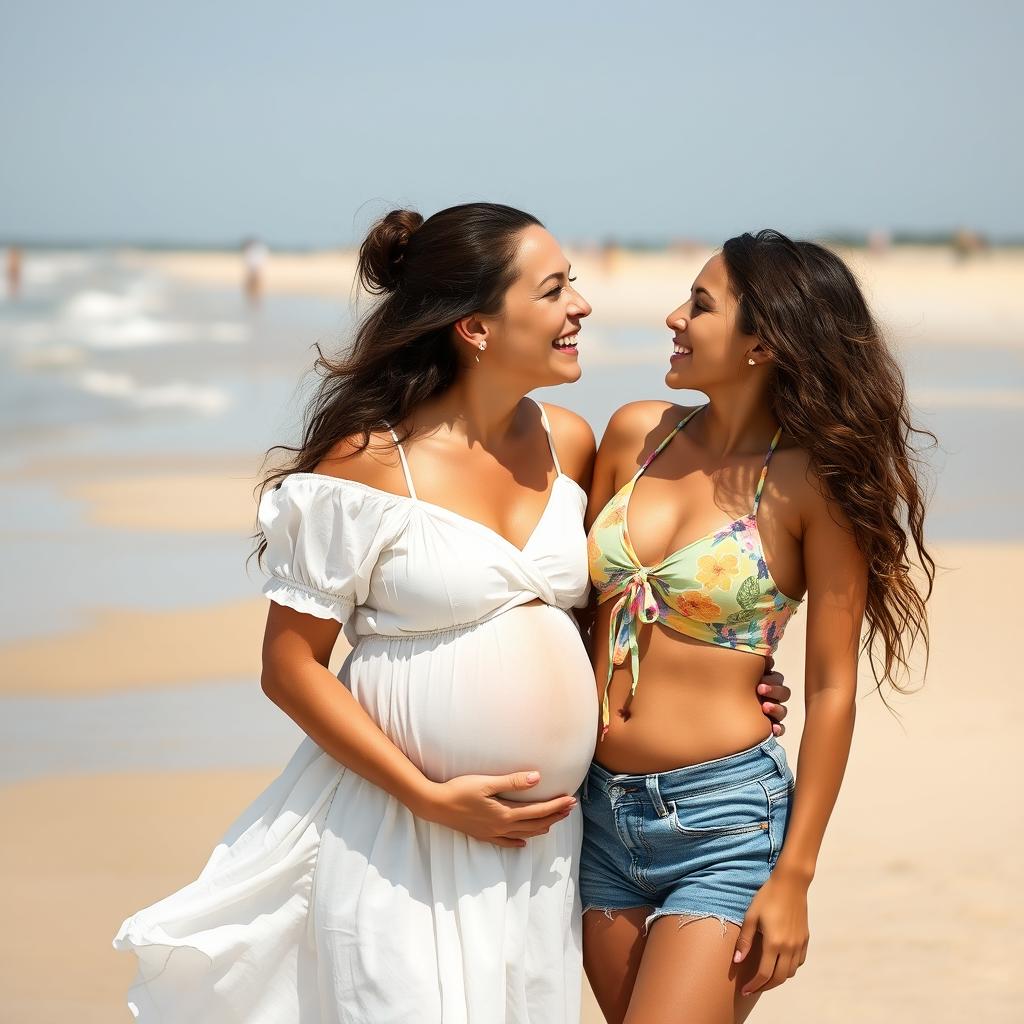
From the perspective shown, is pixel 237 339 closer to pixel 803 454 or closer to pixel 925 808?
pixel 925 808

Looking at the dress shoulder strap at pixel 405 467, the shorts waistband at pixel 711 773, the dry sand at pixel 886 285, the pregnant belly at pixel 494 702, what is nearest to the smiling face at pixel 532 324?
the dress shoulder strap at pixel 405 467

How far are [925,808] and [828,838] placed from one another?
585 millimetres

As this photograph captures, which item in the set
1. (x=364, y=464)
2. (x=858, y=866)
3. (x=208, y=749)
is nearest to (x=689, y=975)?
(x=364, y=464)

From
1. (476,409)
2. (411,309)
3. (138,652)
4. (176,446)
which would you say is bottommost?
(176,446)

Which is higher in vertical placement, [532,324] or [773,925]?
[532,324]

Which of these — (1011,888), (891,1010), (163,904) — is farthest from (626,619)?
(1011,888)

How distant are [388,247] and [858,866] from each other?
12.0 ft

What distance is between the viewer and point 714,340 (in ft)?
11.8

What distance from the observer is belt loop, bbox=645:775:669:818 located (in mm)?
3426

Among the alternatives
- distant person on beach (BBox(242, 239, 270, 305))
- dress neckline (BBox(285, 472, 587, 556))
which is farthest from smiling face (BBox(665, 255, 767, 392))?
distant person on beach (BBox(242, 239, 270, 305))

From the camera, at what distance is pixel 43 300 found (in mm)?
44625

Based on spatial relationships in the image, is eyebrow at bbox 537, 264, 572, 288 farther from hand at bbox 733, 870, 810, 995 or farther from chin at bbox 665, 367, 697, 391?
hand at bbox 733, 870, 810, 995

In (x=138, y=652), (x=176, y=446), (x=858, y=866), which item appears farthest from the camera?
(x=176, y=446)

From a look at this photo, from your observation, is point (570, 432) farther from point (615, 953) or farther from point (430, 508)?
point (615, 953)
